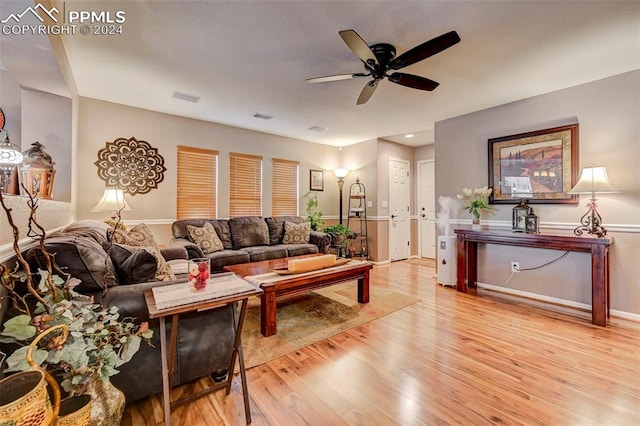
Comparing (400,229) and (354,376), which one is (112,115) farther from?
(400,229)

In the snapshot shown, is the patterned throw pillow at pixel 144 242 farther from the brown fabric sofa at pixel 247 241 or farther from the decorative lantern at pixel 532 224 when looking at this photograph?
the decorative lantern at pixel 532 224

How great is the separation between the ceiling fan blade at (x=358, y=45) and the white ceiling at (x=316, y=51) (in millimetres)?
208

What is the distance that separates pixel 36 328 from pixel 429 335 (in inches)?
101

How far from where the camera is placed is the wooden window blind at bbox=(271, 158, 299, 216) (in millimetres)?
5172

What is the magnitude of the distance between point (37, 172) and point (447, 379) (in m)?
3.38

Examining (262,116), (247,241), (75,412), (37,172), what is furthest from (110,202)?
(75,412)

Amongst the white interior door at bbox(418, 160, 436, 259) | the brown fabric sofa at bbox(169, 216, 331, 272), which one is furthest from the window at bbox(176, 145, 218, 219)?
the white interior door at bbox(418, 160, 436, 259)

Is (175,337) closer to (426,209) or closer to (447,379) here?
(447,379)

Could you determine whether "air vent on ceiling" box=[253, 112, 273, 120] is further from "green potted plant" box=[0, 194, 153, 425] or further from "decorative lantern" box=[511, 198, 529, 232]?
"decorative lantern" box=[511, 198, 529, 232]

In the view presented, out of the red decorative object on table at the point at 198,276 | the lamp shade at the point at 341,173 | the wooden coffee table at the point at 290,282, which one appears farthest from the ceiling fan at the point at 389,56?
the lamp shade at the point at 341,173

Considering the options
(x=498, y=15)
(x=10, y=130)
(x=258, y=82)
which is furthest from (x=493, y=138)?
(x=10, y=130)

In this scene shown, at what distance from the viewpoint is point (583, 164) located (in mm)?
2980

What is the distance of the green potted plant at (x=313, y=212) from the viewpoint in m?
5.42

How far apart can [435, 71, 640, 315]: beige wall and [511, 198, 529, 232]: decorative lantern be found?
182 millimetres
